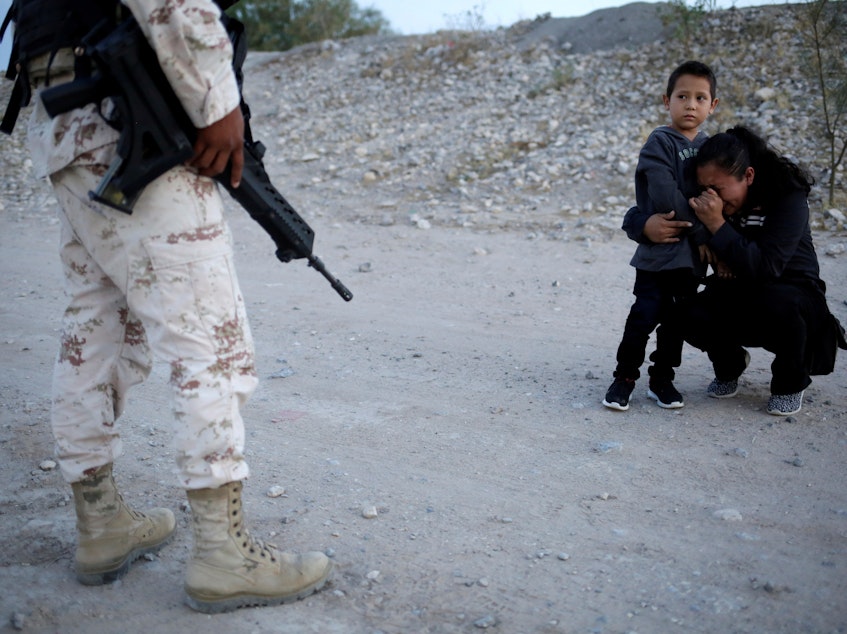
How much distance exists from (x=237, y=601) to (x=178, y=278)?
0.81 m

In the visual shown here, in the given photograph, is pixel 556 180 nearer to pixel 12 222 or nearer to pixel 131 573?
pixel 12 222

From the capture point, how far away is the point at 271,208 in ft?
7.13

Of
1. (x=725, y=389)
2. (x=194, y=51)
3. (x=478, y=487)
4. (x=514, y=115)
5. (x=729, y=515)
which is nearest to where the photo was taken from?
(x=194, y=51)

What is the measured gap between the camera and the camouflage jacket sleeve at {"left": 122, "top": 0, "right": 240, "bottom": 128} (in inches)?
65.7

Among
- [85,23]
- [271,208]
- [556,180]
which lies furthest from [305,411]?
[556,180]

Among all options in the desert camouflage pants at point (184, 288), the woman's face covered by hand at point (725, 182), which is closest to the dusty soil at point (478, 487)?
the desert camouflage pants at point (184, 288)

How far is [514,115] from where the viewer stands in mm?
9578

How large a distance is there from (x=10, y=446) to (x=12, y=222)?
227 inches

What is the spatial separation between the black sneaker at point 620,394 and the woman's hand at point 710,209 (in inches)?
28.4

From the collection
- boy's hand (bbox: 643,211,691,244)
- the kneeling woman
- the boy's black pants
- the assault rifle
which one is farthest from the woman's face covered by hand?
the assault rifle

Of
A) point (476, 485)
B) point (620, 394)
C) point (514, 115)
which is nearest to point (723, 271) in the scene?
point (620, 394)

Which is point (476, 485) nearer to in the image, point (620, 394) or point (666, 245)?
point (620, 394)

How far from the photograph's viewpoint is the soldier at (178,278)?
1752mm

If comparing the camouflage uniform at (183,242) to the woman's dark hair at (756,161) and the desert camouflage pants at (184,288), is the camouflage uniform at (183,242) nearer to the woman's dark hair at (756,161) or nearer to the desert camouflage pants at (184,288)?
the desert camouflage pants at (184,288)
